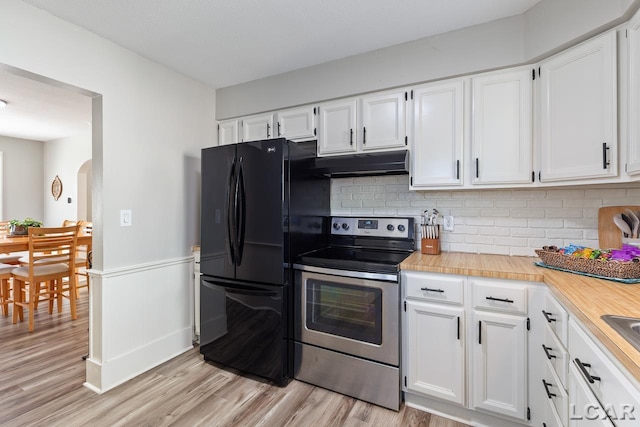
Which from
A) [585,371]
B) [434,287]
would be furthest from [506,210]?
[585,371]

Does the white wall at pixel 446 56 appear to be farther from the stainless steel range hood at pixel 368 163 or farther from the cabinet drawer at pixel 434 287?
the cabinet drawer at pixel 434 287

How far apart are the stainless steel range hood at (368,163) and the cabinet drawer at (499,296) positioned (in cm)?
87

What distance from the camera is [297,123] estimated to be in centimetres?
253

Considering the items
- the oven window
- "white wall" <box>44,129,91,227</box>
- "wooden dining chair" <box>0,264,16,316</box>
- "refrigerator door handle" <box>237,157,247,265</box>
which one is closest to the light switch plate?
"refrigerator door handle" <box>237,157,247,265</box>

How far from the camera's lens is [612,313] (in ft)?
3.20

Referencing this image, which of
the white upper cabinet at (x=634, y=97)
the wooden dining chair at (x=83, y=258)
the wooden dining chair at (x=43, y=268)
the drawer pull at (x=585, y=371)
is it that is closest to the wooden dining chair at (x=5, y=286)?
the wooden dining chair at (x=43, y=268)

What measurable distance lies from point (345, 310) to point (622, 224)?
1.66 m

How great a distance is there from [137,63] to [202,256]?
5.12ft

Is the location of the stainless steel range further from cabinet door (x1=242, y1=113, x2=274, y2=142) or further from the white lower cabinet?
cabinet door (x1=242, y1=113, x2=274, y2=142)

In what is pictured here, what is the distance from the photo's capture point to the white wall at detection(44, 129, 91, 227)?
201 inches

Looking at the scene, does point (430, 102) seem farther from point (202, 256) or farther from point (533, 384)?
point (202, 256)

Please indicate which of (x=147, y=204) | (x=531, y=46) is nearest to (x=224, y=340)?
(x=147, y=204)

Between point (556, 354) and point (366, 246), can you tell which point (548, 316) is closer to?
point (556, 354)

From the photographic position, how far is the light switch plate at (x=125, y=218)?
7.15ft
